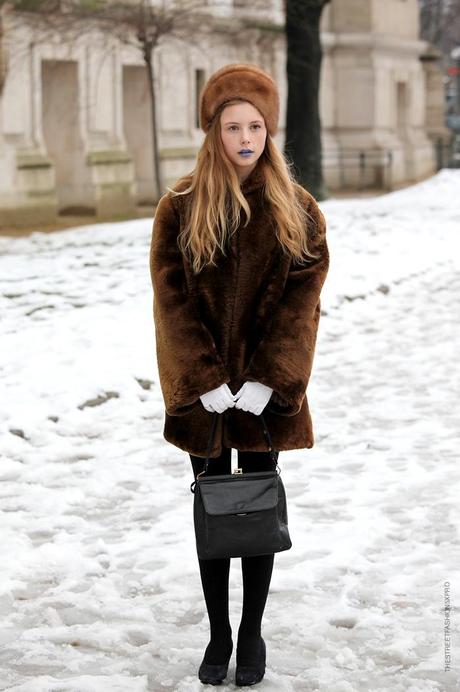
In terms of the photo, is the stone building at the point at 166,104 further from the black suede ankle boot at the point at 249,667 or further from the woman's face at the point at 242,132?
the black suede ankle boot at the point at 249,667

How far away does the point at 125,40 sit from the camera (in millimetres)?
22547

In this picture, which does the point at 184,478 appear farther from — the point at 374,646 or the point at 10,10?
the point at 10,10

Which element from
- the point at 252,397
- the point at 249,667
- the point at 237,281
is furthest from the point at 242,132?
the point at 249,667

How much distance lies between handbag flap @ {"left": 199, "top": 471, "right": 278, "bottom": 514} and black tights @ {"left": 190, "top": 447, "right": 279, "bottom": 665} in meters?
0.18

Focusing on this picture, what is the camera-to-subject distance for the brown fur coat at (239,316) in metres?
4.05

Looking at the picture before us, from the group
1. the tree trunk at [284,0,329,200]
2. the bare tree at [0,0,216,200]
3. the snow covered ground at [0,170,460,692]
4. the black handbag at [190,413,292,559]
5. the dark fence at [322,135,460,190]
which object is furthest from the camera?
the dark fence at [322,135,460,190]

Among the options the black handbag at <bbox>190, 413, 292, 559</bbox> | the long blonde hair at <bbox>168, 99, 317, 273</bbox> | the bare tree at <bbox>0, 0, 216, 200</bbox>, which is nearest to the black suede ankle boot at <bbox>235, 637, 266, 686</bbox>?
the black handbag at <bbox>190, 413, 292, 559</bbox>

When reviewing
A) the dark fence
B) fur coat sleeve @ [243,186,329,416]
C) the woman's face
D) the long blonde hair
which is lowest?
the dark fence

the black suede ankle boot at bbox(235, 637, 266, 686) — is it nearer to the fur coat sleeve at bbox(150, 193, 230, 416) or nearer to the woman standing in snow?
the woman standing in snow

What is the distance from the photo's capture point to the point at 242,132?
4.04 meters

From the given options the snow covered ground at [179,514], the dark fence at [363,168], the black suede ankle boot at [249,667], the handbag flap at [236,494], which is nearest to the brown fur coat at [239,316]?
the handbag flap at [236,494]

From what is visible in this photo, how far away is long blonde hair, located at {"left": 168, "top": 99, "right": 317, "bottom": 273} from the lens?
158 inches

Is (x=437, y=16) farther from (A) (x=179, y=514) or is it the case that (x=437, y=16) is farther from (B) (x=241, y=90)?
(B) (x=241, y=90)

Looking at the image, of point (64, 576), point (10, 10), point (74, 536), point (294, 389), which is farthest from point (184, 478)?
point (10, 10)
